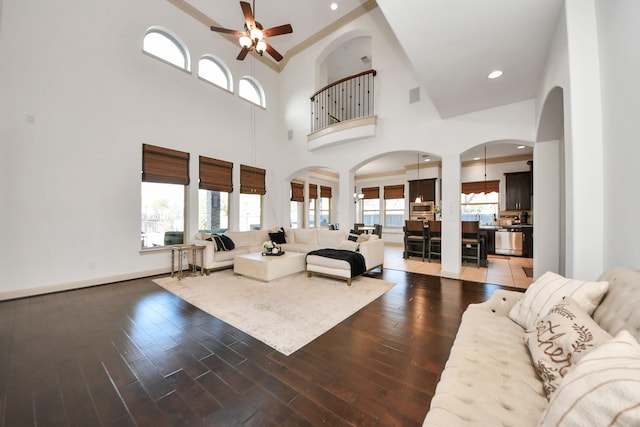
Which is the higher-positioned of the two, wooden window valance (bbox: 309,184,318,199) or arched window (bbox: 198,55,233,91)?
arched window (bbox: 198,55,233,91)

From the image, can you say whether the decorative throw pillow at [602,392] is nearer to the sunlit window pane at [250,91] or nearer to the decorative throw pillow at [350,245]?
the decorative throw pillow at [350,245]

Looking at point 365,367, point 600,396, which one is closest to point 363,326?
point 365,367

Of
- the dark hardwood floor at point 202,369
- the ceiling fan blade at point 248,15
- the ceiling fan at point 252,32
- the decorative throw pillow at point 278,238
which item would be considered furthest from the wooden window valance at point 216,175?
the dark hardwood floor at point 202,369

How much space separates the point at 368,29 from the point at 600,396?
278 inches

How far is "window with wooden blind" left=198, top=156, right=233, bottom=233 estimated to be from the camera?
573 cm

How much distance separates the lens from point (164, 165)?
5016 mm

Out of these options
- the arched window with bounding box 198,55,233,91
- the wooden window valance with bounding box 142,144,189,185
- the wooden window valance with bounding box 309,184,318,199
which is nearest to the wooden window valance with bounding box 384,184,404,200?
the wooden window valance with bounding box 309,184,318,199

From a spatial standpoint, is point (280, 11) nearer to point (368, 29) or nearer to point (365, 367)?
point (368, 29)

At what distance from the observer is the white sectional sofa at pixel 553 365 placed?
65 cm

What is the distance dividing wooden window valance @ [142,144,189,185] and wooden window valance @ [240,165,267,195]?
1.50 metres

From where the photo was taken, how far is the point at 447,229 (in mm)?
4727

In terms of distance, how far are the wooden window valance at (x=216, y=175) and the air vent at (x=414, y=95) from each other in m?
4.62

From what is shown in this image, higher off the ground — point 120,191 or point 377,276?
point 120,191

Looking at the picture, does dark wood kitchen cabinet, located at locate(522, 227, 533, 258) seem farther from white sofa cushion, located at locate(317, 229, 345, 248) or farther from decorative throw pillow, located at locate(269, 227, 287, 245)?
decorative throw pillow, located at locate(269, 227, 287, 245)
